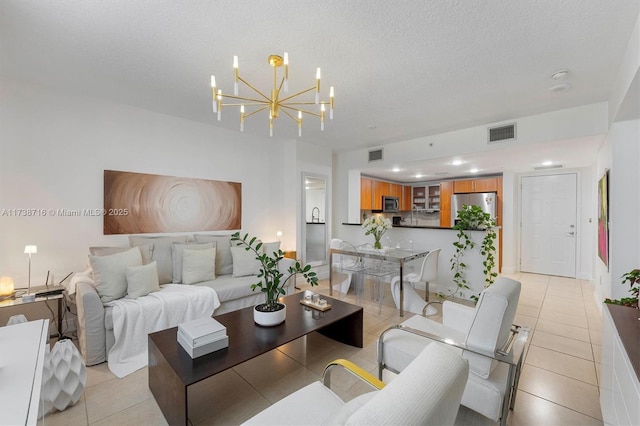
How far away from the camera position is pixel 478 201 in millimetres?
6262

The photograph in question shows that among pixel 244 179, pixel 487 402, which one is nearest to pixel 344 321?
pixel 487 402

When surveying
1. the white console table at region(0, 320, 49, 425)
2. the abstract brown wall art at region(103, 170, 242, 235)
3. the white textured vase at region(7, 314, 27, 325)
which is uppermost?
the abstract brown wall art at region(103, 170, 242, 235)

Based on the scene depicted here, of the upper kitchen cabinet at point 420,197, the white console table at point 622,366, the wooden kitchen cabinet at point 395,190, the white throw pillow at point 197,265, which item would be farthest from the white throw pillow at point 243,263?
the upper kitchen cabinet at point 420,197

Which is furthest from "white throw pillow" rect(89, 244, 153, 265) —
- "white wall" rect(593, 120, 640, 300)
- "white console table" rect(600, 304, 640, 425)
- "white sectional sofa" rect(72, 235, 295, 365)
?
"white wall" rect(593, 120, 640, 300)

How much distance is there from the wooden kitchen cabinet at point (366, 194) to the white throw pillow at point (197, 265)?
11.6 feet

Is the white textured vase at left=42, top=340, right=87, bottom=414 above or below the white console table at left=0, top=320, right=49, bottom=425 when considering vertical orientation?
below

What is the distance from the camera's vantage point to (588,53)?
2.18 m

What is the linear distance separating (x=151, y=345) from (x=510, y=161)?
17.9 ft

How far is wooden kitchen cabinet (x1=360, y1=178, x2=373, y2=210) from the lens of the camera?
19.8ft

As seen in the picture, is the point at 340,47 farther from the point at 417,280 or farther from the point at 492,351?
the point at 417,280

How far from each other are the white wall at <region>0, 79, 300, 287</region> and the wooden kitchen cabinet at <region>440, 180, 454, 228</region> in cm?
559

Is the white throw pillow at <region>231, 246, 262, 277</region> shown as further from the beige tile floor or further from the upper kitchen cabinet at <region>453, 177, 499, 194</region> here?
the upper kitchen cabinet at <region>453, 177, 499, 194</region>

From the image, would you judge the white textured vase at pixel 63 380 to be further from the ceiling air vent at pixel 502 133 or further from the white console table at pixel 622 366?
the ceiling air vent at pixel 502 133

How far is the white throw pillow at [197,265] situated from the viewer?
3.30 meters
